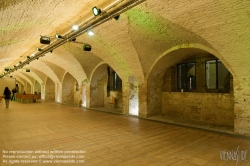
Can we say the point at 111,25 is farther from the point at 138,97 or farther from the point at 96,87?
the point at 96,87

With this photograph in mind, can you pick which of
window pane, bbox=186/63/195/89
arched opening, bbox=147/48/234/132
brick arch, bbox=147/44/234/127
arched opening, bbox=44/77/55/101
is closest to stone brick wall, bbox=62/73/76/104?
arched opening, bbox=44/77/55/101

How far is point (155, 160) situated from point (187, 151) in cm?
101

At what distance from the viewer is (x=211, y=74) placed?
26.6 ft

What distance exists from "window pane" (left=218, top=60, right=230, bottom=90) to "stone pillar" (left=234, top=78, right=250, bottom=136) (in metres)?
1.73

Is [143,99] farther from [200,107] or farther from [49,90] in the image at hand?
[49,90]

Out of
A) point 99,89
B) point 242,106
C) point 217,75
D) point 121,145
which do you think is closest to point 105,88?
point 99,89

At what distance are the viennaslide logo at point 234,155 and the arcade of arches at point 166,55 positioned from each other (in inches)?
65.4

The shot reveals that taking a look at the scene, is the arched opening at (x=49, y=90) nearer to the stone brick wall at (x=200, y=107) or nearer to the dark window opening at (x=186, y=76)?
the stone brick wall at (x=200, y=107)

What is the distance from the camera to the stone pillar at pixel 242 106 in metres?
5.53

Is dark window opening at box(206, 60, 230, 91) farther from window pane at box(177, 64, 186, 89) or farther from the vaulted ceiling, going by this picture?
the vaulted ceiling

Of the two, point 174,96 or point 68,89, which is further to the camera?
point 68,89

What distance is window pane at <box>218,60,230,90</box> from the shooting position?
Result: 7.41 metres

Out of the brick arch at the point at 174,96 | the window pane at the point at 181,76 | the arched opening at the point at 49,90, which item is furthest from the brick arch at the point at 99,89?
the arched opening at the point at 49,90

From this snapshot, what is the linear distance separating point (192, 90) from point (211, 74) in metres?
1.12
